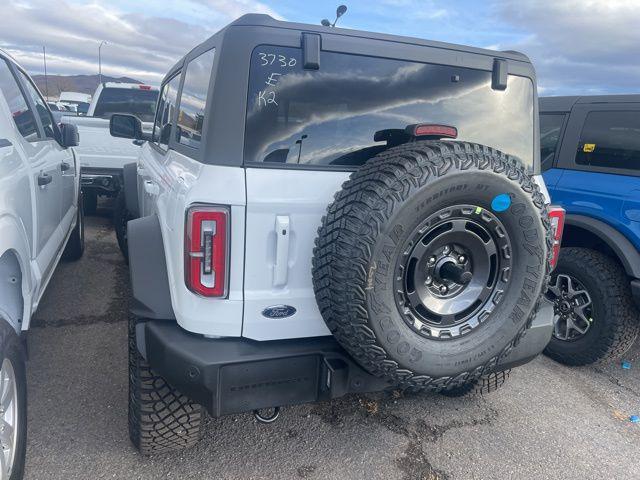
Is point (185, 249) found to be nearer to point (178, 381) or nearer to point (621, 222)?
point (178, 381)

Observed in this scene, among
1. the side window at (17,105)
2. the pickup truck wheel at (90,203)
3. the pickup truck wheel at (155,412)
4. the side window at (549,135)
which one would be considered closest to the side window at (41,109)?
the side window at (17,105)

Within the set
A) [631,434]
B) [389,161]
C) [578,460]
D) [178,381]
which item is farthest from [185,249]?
[631,434]

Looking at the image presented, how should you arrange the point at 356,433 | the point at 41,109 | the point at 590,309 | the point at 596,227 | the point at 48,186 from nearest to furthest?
the point at 356,433
the point at 48,186
the point at 596,227
the point at 590,309
the point at 41,109

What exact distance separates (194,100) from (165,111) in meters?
1.44

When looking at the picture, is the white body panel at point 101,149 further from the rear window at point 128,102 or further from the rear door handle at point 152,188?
the rear door handle at point 152,188

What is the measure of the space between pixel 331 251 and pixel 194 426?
3.95 feet

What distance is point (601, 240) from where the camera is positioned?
363 cm

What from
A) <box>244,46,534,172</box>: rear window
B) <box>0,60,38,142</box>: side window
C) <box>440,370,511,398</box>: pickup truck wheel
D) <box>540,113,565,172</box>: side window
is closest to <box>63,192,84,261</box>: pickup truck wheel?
<box>0,60,38,142</box>: side window

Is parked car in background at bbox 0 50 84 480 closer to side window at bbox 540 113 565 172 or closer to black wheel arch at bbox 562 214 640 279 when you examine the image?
black wheel arch at bbox 562 214 640 279

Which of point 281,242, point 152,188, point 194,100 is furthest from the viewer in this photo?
point 152,188

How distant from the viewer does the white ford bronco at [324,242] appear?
1882 mm

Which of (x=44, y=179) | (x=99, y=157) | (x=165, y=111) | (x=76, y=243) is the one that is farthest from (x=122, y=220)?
(x=99, y=157)

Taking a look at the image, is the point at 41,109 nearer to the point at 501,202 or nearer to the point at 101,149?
the point at 101,149

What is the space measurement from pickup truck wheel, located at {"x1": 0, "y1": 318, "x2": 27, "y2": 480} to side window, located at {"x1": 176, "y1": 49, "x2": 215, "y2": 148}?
45.3 inches
